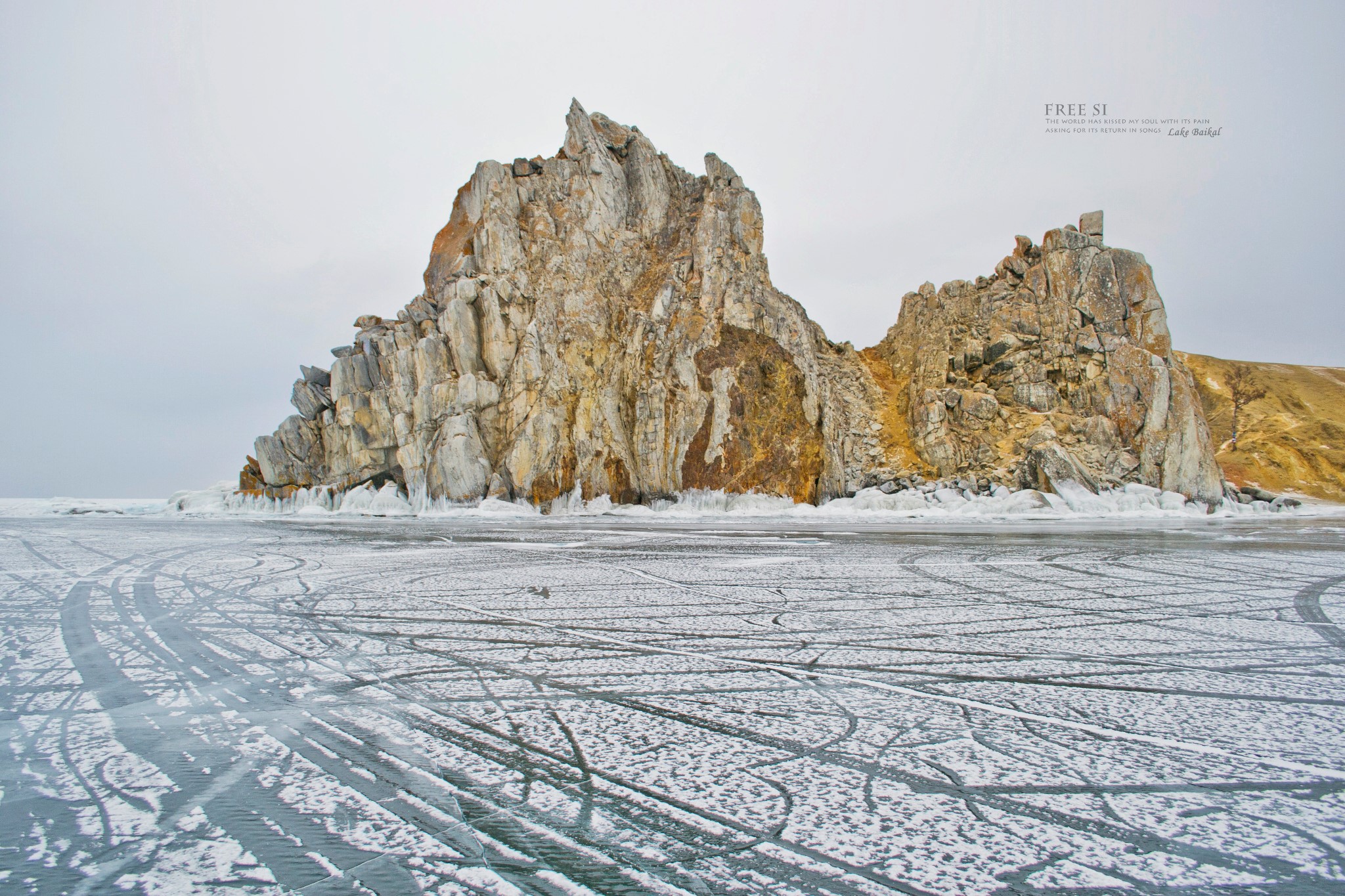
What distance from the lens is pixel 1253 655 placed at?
4.56 meters

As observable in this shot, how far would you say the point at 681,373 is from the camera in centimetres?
3481

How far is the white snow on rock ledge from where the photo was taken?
30.8m

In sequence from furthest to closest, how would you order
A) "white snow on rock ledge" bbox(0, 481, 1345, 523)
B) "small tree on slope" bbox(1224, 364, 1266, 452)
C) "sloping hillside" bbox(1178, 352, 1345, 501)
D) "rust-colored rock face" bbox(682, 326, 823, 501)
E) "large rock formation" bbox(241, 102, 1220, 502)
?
"small tree on slope" bbox(1224, 364, 1266, 452), "sloping hillside" bbox(1178, 352, 1345, 501), "large rock formation" bbox(241, 102, 1220, 502), "rust-colored rock face" bbox(682, 326, 823, 501), "white snow on rock ledge" bbox(0, 481, 1345, 523)

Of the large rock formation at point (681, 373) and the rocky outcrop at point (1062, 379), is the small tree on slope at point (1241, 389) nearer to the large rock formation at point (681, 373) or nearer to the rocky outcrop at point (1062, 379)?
the rocky outcrop at point (1062, 379)

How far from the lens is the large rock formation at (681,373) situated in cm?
3450

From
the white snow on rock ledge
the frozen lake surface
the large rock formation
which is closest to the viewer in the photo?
the frozen lake surface

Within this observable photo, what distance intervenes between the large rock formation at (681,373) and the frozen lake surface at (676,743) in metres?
28.0

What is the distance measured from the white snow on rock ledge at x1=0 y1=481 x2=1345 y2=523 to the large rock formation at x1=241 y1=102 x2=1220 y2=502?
86 cm

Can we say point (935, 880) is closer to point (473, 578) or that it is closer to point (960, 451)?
point (473, 578)

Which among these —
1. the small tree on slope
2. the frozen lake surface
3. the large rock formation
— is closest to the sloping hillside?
the small tree on slope

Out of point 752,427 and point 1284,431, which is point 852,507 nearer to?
point 752,427

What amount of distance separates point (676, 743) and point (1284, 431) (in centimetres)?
6837

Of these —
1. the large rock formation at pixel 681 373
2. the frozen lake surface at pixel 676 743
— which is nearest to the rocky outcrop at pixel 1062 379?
the large rock formation at pixel 681 373

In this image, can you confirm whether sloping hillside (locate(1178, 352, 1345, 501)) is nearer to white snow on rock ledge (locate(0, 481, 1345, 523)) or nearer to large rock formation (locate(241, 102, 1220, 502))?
white snow on rock ledge (locate(0, 481, 1345, 523))
